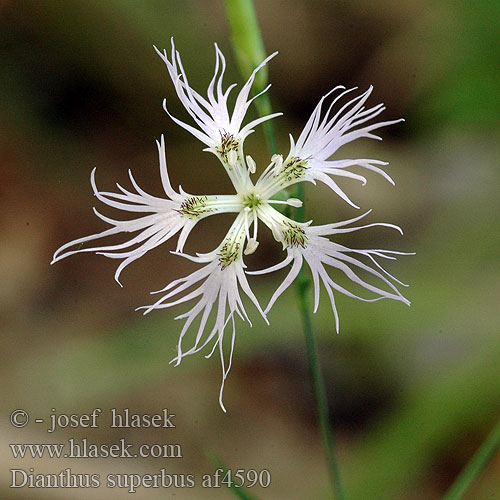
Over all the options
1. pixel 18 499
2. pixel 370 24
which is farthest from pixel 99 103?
pixel 18 499

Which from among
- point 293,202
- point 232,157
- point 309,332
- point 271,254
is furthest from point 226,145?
point 271,254

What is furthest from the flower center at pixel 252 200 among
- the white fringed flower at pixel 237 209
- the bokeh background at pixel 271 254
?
the bokeh background at pixel 271 254

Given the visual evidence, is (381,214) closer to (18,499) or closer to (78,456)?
(78,456)

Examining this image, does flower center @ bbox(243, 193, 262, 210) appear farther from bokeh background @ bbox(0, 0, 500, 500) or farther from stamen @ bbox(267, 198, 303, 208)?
bokeh background @ bbox(0, 0, 500, 500)

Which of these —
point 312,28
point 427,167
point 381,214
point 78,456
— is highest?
point 312,28

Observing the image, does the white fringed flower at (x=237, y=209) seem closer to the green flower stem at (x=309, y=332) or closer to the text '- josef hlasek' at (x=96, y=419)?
the green flower stem at (x=309, y=332)

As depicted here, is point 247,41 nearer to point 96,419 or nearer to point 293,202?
point 293,202

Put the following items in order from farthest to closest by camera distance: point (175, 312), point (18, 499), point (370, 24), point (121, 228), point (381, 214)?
point (370, 24) < point (381, 214) < point (175, 312) < point (18, 499) < point (121, 228)

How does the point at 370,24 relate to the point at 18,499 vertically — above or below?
above

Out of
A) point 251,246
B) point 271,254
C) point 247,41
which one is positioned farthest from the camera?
point 271,254
